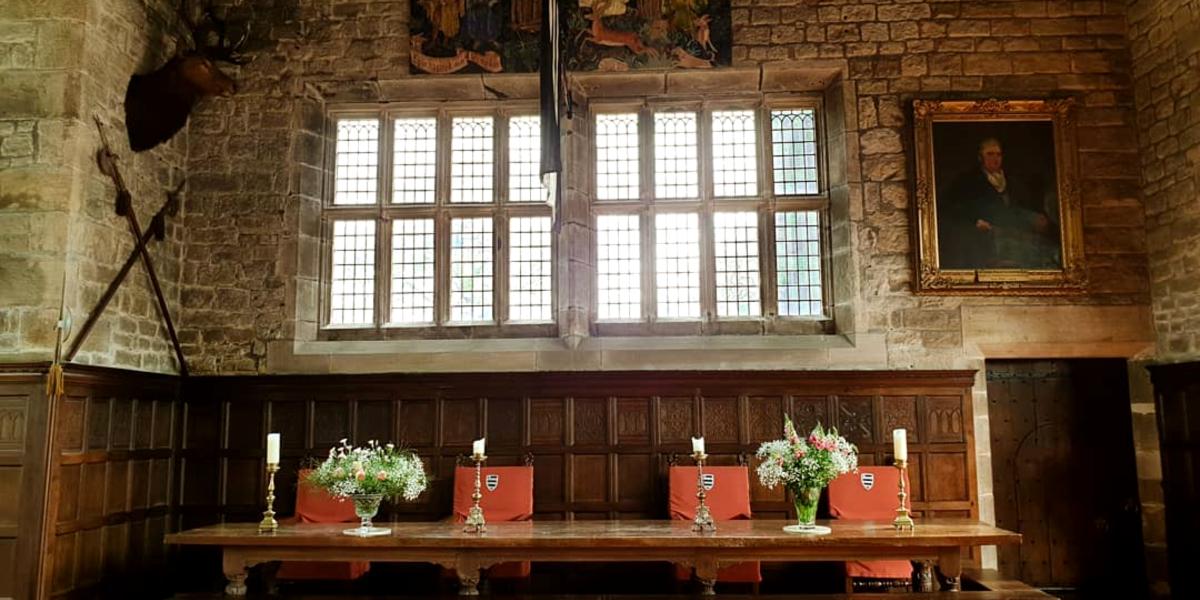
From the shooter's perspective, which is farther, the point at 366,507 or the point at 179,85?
the point at 179,85

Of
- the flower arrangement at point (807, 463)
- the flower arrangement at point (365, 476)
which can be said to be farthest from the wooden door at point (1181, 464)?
the flower arrangement at point (365, 476)

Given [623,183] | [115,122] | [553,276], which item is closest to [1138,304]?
[623,183]

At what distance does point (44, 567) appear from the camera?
570 centimetres

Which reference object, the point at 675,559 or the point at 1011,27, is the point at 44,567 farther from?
the point at 1011,27

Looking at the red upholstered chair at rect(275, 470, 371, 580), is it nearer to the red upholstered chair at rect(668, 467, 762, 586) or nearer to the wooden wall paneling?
the wooden wall paneling

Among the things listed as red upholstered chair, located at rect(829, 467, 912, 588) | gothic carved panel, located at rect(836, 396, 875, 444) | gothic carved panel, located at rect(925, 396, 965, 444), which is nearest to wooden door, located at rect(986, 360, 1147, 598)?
gothic carved panel, located at rect(925, 396, 965, 444)

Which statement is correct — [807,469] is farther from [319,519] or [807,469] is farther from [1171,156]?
[1171,156]

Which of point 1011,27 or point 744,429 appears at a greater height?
point 1011,27

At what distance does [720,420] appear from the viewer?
7328 millimetres

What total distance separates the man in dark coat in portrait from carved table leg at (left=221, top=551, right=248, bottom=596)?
6.07 meters

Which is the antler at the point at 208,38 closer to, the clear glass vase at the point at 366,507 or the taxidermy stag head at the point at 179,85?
the taxidermy stag head at the point at 179,85

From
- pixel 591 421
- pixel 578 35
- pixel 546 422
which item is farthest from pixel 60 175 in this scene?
pixel 591 421

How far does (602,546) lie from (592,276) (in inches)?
122

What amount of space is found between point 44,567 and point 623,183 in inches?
216
